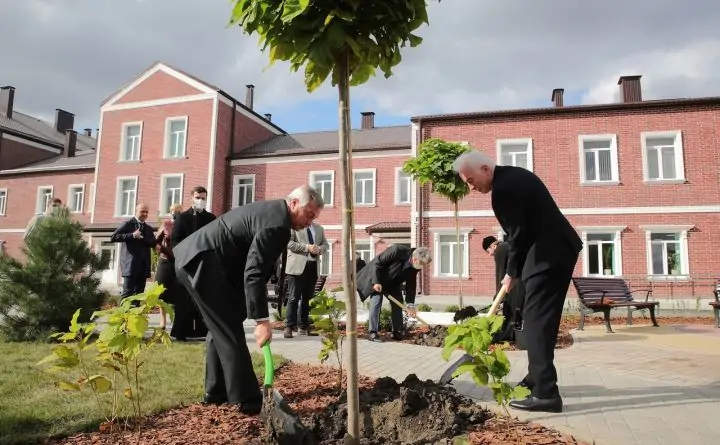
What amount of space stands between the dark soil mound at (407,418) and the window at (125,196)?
2992 cm

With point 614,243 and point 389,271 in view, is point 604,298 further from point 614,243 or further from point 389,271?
point 614,243

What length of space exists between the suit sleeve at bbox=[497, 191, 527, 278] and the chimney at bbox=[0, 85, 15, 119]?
48613mm

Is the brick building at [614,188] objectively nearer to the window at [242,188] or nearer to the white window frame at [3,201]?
the window at [242,188]

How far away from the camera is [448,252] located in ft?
72.9

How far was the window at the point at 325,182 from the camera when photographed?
27.2 metres

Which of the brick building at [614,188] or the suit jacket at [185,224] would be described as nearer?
the suit jacket at [185,224]

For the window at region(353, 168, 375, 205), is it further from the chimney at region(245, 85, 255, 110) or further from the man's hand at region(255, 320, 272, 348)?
the man's hand at region(255, 320, 272, 348)

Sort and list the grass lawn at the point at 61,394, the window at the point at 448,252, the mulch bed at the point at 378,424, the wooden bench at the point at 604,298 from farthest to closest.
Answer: the window at the point at 448,252 < the wooden bench at the point at 604,298 < the grass lawn at the point at 61,394 < the mulch bed at the point at 378,424

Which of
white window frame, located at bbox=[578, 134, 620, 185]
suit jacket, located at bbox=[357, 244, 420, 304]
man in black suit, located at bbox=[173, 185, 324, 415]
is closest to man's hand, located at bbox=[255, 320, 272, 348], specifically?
man in black suit, located at bbox=[173, 185, 324, 415]

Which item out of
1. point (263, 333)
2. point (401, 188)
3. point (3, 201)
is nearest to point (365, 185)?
point (401, 188)

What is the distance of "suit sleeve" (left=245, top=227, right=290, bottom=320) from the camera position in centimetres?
330

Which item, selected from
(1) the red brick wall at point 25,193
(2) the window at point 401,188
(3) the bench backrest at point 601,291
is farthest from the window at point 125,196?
(3) the bench backrest at point 601,291

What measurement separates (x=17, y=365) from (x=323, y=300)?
3.31 m

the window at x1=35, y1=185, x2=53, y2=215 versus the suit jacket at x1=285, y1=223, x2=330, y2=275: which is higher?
→ the window at x1=35, y1=185, x2=53, y2=215
